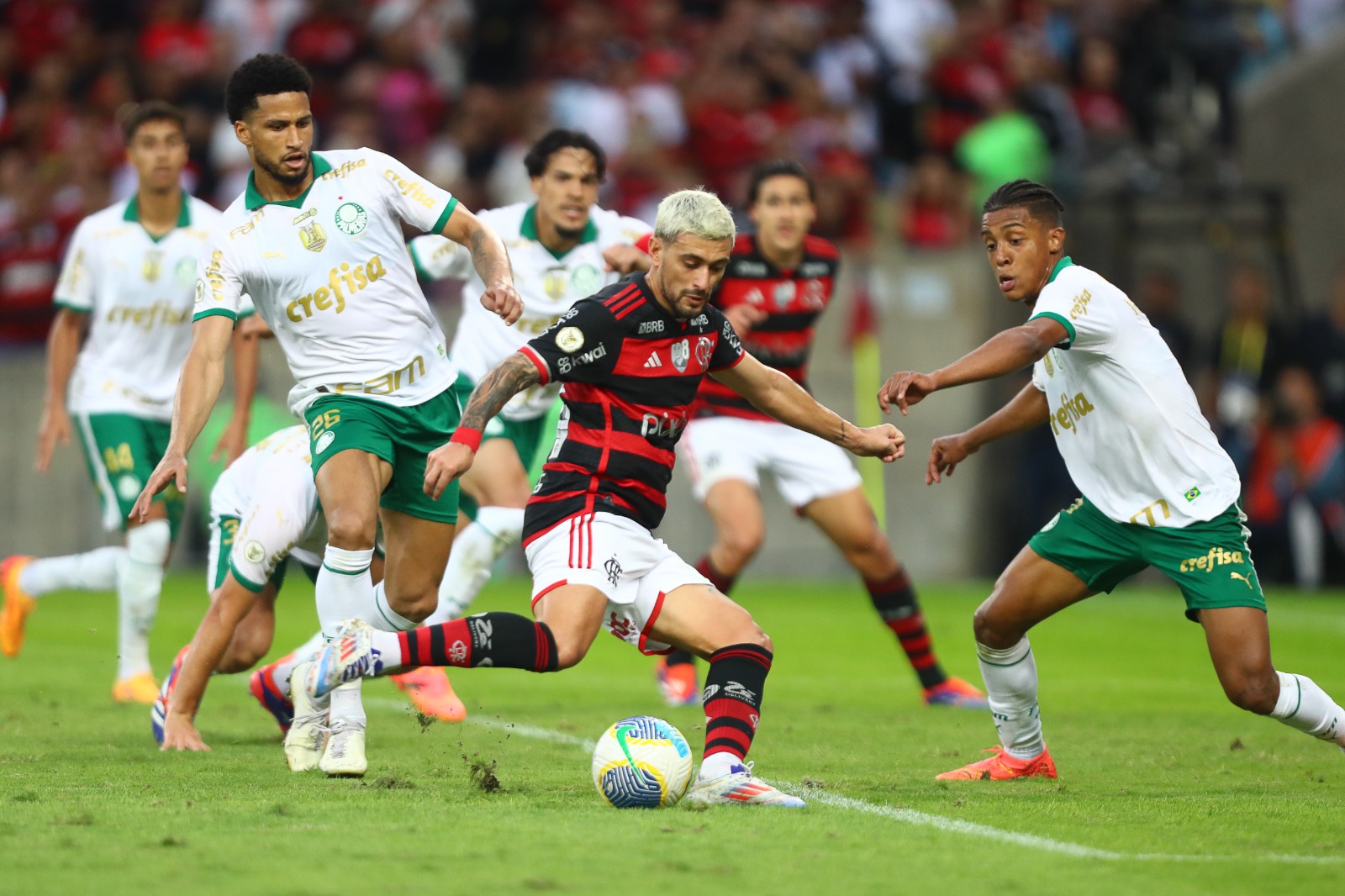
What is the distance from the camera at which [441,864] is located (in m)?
4.95

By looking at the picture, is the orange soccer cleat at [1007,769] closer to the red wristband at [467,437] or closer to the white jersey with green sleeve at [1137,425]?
the white jersey with green sleeve at [1137,425]

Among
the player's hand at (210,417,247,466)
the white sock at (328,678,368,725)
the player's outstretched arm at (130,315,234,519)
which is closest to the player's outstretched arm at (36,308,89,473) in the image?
the player's hand at (210,417,247,466)

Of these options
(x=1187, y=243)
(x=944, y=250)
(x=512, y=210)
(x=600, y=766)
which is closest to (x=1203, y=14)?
(x=1187, y=243)

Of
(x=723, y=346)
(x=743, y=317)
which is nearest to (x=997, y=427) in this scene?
(x=723, y=346)

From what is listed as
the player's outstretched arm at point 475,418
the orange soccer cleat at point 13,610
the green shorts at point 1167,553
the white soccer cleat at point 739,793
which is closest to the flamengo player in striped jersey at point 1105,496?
the green shorts at point 1167,553

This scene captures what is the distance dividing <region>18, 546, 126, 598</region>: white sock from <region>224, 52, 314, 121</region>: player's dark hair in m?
3.62

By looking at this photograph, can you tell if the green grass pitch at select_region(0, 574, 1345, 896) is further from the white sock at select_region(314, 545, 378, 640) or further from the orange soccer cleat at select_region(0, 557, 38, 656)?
the white sock at select_region(314, 545, 378, 640)

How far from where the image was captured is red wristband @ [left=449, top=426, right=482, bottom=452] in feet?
19.3

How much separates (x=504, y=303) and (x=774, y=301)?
372 cm

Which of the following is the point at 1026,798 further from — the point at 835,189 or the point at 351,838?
the point at 835,189

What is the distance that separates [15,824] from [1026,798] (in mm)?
3455

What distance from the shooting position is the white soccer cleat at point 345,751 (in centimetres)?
664

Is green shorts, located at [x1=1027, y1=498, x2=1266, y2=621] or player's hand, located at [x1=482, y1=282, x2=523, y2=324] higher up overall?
player's hand, located at [x1=482, y1=282, x2=523, y2=324]

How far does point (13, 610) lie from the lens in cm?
1003
